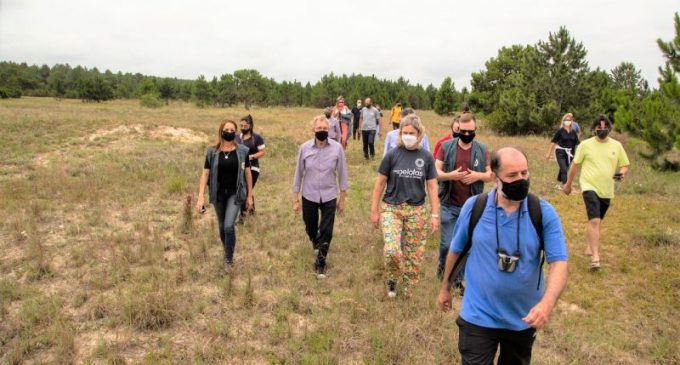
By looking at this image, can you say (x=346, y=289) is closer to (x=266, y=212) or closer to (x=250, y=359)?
(x=250, y=359)

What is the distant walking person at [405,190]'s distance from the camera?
4.48m

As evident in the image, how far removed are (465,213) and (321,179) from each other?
2.82 meters

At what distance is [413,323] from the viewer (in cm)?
429

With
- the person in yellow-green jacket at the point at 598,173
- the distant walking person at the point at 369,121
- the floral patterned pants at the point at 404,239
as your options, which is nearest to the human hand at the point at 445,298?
the floral patterned pants at the point at 404,239

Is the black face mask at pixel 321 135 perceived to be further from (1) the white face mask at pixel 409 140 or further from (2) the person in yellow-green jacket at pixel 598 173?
(2) the person in yellow-green jacket at pixel 598 173

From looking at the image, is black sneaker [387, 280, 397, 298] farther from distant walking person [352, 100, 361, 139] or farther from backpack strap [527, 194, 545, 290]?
distant walking person [352, 100, 361, 139]

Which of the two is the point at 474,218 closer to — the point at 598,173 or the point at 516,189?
the point at 516,189

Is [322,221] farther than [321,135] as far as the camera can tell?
Yes

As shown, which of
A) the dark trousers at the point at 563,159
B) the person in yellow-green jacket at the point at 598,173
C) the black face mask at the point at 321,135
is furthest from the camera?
the dark trousers at the point at 563,159

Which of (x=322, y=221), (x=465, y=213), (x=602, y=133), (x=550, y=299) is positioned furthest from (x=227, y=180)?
(x=602, y=133)

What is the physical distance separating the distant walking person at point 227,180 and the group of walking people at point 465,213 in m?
0.01

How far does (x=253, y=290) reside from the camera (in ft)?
16.3

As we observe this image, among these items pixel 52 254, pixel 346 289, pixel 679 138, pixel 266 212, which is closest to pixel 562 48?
pixel 679 138

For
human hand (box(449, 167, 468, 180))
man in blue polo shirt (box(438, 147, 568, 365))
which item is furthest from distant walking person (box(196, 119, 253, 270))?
man in blue polo shirt (box(438, 147, 568, 365))
